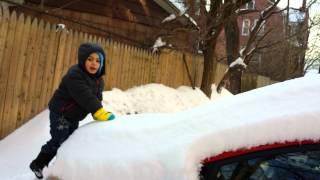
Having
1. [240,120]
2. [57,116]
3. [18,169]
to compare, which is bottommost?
[18,169]

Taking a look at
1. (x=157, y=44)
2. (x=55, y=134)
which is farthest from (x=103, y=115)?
(x=157, y=44)

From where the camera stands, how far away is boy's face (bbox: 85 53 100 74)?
459 centimetres

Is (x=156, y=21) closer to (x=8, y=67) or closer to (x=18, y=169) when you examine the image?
(x=8, y=67)

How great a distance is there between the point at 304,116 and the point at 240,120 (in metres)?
0.32

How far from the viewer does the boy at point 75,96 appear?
4402 millimetres

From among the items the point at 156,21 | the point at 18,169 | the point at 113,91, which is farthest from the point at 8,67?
the point at 156,21

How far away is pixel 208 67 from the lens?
14570mm

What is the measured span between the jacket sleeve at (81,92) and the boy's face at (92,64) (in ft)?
0.52

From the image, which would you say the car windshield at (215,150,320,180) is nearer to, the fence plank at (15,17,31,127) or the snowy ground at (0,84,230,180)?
the snowy ground at (0,84,230,180)

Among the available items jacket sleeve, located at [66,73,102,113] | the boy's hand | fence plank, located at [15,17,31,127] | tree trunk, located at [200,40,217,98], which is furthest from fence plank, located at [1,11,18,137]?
tree trunk, located at [200,40,217,98]

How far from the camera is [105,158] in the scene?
2758 mm

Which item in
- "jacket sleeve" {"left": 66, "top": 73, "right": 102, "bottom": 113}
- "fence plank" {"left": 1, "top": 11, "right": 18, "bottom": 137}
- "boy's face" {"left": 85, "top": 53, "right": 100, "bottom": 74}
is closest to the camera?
"jacket sleeve" {"left": 66, "top": 73, "right": 102, "bottom": 113}

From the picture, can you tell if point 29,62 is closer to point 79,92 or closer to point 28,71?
point 28,71

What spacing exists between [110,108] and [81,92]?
5.46 metres
